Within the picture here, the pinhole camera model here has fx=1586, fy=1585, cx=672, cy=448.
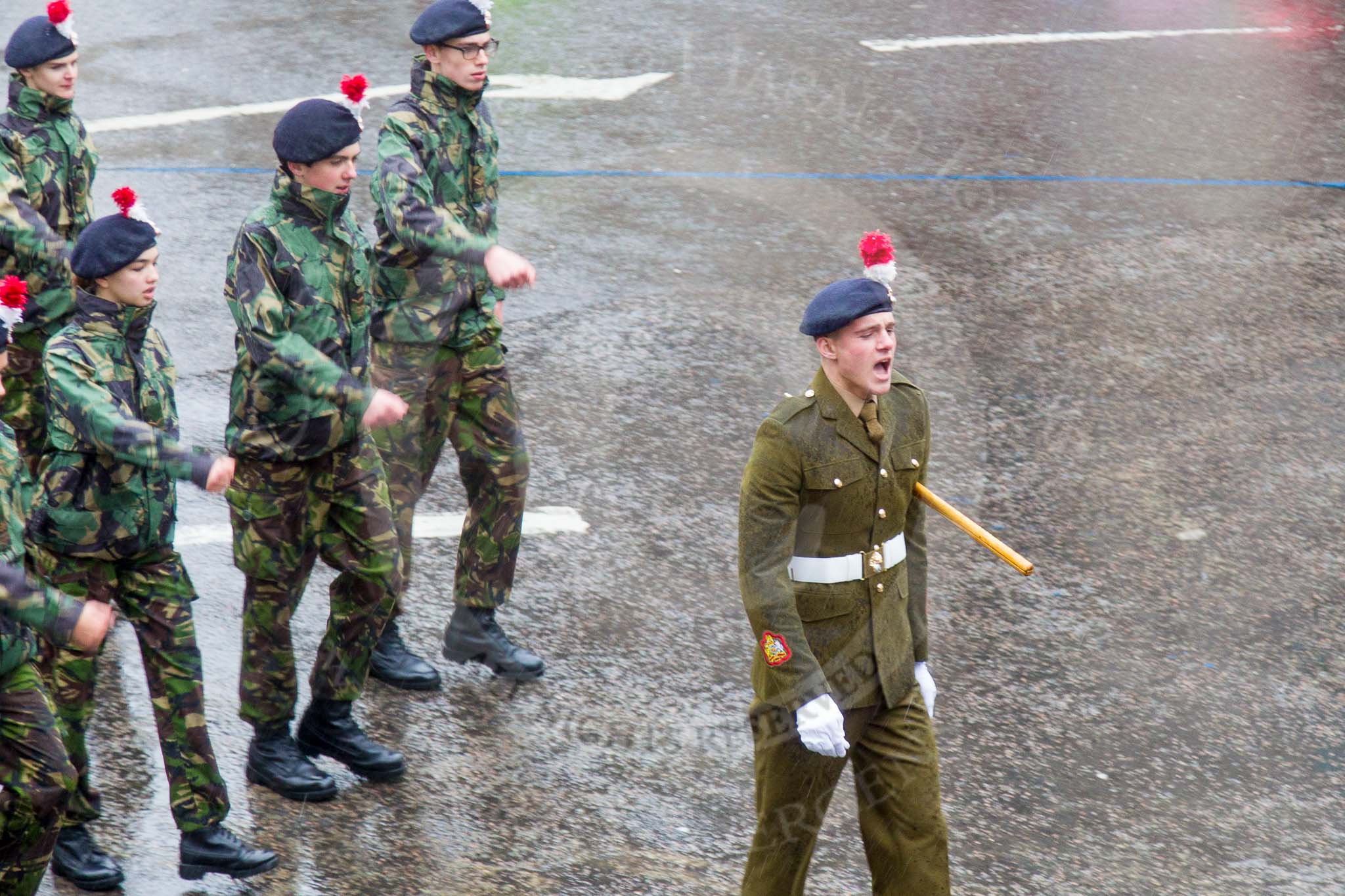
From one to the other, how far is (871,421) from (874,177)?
23.4ft

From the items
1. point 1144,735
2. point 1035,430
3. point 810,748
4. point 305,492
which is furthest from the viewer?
point 1035,430

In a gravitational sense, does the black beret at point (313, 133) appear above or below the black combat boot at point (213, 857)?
above

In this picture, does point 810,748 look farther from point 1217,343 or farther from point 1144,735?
point 1217,343

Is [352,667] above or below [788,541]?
below

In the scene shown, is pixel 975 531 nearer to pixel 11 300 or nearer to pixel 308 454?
pixel 308 454

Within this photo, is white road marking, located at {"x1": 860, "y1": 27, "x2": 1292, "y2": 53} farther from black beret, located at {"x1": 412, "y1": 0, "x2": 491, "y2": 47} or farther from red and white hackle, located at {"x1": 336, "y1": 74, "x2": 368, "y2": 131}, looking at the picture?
red and white hackle, located at {"x1": 336, "y1": 74, "x2": 368, "y2": 131}

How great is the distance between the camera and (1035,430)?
8.28 m

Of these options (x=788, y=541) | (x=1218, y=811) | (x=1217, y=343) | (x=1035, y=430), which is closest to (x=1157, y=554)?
(x=1035, y=430)

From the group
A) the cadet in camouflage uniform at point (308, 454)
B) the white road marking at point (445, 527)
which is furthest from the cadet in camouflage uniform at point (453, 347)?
the white road marking at point (445, 527)

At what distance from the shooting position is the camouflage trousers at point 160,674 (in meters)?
5.08

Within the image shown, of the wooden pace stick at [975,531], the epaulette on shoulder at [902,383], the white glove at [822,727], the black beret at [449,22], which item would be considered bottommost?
the white glove at [822,727]

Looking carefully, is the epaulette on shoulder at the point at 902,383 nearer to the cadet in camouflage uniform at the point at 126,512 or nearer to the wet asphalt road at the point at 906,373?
the wet asphalt road at the point at 906,373

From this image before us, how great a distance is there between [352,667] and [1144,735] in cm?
298

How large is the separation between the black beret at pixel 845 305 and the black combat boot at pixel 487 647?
7.45ft
